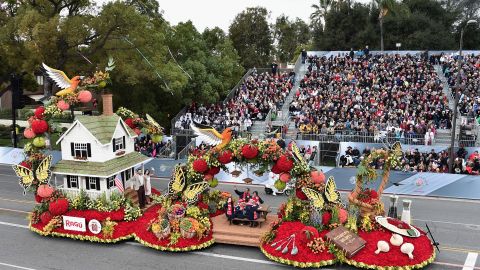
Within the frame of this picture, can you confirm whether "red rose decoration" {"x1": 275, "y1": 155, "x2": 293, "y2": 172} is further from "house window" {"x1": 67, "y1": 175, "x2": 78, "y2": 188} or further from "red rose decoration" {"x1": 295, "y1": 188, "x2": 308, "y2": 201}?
"house window" {"x1": 67, "y1": 175, "x2": 78, "y2": 188}

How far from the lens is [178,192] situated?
18.6m

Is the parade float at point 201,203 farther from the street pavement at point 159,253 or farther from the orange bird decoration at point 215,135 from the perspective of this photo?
the street pavement at point 159,253

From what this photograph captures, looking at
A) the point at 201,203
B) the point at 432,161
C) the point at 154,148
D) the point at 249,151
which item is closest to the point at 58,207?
the point at 201,203

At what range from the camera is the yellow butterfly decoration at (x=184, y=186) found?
1831 centimetres

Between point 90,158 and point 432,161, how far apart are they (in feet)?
60.0

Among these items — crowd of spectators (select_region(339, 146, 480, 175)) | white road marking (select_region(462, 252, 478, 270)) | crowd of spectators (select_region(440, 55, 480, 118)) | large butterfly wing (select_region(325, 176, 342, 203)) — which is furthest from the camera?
crowd of spectators (select_region(440, 55, 480, 118))

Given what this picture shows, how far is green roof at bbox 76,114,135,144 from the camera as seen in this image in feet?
64.9

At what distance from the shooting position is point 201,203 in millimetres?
20391

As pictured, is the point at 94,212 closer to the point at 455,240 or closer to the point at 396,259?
the point at 396,259

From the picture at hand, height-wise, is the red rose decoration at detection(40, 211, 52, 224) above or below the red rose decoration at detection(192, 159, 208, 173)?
below

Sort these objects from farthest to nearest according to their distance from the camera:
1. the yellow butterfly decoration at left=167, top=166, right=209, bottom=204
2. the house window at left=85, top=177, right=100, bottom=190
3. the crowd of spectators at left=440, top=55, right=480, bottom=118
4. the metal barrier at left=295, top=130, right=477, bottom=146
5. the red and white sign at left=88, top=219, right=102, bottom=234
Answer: the crowd of spectators at left=440, top=55, right=480, bottom=118 < the metal barrier at left=295, top=130, right=477, bottom=146 < the house window at left=85, top=177, right=100, bottom=190 < the red and white sign at left=88, top=219, right=102, bottom=234 < the yellow butterfly decoration at left=167, top=166, right=209, bottom=204

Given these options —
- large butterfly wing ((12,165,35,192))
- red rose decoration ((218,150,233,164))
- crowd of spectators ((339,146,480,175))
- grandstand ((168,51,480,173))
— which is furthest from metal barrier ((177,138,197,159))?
red rose decoration ((218,150,233,164))

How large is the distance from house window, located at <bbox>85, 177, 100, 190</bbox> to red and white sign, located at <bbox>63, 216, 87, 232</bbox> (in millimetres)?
1518

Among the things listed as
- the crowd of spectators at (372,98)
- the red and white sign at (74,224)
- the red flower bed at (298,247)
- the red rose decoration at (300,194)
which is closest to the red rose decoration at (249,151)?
the red rose decoration at (300,194)
